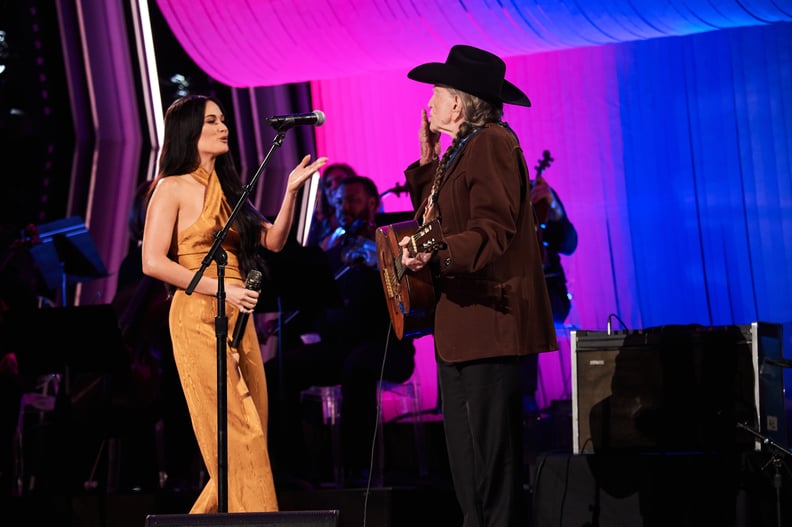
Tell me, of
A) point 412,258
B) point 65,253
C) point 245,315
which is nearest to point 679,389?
point 412,258

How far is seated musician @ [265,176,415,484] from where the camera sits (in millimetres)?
6352

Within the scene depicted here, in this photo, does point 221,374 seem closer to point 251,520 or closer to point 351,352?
point 251,520

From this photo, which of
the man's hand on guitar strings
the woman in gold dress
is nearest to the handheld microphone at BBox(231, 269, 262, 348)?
the woman in gold dress

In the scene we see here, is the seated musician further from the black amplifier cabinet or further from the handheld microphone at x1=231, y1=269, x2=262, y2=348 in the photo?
the handheld microphone at x1=231, y1=269, x2=262, y2=348

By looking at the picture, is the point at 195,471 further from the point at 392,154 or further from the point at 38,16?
the point at 38,16

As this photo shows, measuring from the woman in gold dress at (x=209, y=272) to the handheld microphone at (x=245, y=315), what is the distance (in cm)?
4

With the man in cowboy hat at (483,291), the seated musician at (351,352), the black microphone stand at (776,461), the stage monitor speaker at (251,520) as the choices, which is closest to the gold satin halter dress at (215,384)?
the stage monitor speaker at (251,520)

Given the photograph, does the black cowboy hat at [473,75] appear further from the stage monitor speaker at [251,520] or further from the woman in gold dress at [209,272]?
the stage monitor speaker at [251,520]

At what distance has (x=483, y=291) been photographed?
3.29m

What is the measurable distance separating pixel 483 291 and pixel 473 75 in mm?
765

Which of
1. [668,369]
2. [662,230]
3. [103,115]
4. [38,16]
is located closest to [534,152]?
[662,230]

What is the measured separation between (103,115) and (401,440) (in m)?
4.43


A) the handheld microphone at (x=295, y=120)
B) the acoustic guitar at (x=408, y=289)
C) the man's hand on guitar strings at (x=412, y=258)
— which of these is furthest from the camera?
the handheld microphone at (x=295, y=120)

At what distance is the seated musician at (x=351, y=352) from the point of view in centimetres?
635
